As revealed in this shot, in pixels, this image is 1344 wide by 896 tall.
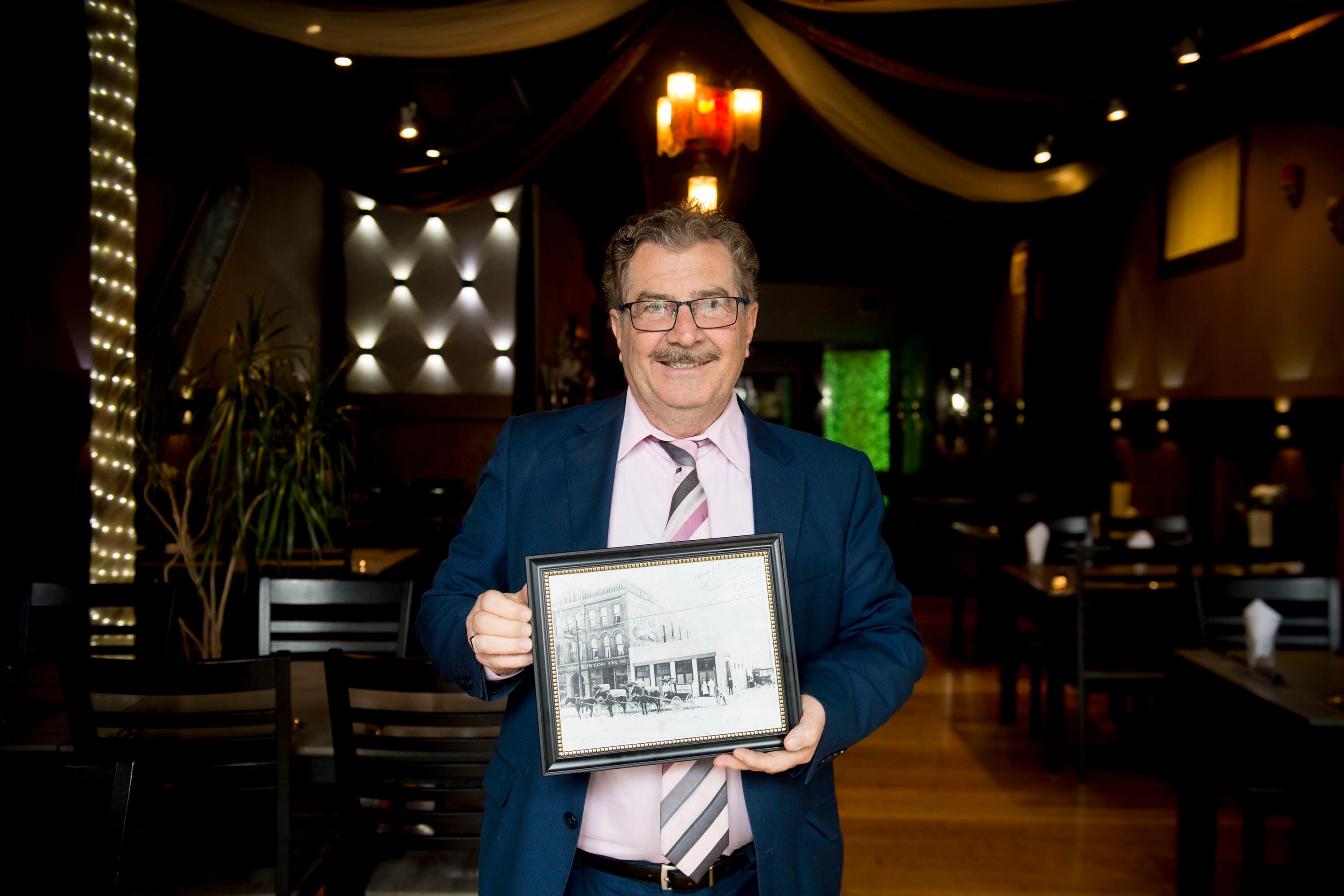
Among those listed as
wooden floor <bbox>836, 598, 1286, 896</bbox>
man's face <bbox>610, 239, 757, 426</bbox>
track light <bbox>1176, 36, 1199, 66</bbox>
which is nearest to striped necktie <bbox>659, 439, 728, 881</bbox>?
man's face <bbox>610, 239, 757, 426</bbox>

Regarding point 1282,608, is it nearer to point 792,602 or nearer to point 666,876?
point 792,602

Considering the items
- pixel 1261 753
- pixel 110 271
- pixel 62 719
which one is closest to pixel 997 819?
pixel 1261 753

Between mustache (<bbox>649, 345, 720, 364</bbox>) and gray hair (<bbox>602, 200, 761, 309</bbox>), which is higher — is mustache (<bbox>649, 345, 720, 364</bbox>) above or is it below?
below

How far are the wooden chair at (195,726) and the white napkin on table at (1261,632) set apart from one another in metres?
2.77

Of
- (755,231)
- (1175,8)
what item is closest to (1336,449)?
(1175,8)

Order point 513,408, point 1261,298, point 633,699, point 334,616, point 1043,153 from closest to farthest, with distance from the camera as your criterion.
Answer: point 633,699, point 334,616, point 1043,153, point 1261,298, point 513,408

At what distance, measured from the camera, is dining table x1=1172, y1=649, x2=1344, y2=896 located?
225cm

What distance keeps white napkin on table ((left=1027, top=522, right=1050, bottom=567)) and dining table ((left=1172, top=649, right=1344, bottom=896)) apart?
199 cm

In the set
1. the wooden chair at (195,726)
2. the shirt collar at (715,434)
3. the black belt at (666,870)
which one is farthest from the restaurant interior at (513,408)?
the shirt collar at (715,434)

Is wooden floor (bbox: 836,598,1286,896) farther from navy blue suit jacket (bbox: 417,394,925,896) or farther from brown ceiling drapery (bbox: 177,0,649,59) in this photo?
brown ceiling drapery (bbox: 177,0,649,59)

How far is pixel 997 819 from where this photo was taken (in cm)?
372

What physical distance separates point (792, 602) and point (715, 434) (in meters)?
0.29

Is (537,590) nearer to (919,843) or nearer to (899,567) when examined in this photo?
(919,843)

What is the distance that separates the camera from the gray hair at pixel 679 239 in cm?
138
